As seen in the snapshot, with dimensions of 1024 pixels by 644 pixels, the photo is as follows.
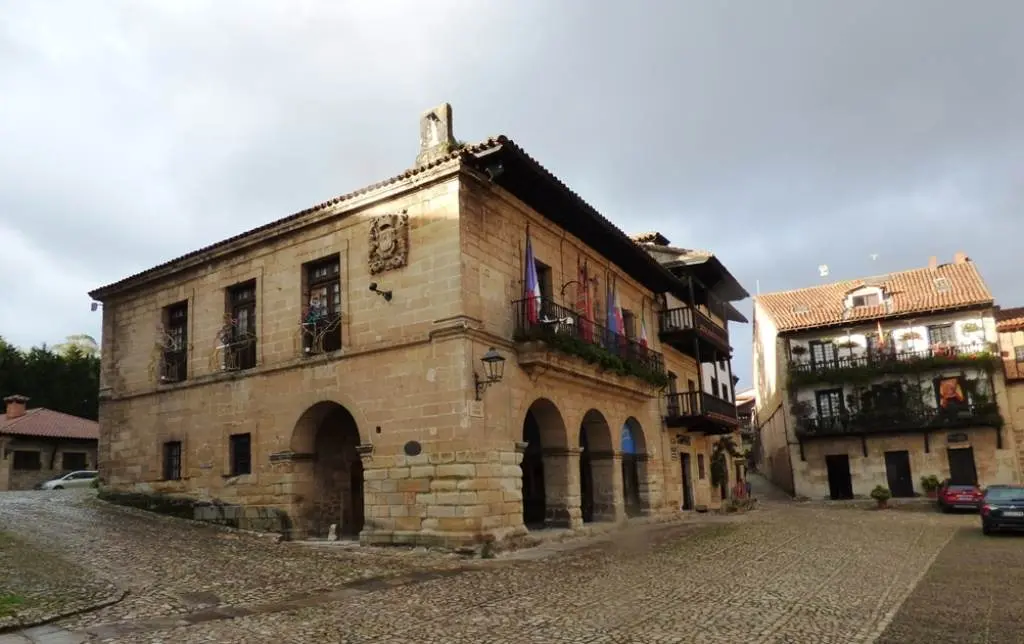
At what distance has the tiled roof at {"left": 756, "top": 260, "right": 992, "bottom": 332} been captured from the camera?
30.7 metres

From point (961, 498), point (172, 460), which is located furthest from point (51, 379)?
point (961, 498)

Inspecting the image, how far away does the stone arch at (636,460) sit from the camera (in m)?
19.5

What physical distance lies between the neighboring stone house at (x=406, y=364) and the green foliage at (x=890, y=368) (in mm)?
14499

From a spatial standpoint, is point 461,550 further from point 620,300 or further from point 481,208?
point 620,300

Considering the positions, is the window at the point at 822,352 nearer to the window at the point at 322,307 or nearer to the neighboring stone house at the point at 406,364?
the neighboring stone house at the point at 406,364

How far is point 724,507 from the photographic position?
2433cm

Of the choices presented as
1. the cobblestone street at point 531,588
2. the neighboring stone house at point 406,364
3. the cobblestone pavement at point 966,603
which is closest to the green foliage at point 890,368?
the neighboring stone house at point 406,364

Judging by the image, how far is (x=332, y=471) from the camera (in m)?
16.0

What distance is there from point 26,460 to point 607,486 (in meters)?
27.4

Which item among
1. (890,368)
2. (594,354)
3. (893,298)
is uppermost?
(893,298)

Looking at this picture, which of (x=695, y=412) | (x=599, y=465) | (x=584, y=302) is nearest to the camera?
(x=584, y=302)

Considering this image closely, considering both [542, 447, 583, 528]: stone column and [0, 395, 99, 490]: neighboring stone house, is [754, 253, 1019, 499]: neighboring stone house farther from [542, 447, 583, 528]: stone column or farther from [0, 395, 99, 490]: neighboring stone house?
[0, 395, 99, 490]: neighboring stone house

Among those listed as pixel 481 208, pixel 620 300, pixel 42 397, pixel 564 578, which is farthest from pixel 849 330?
pixel 42 397

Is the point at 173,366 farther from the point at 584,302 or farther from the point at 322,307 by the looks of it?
the point at 584,302
